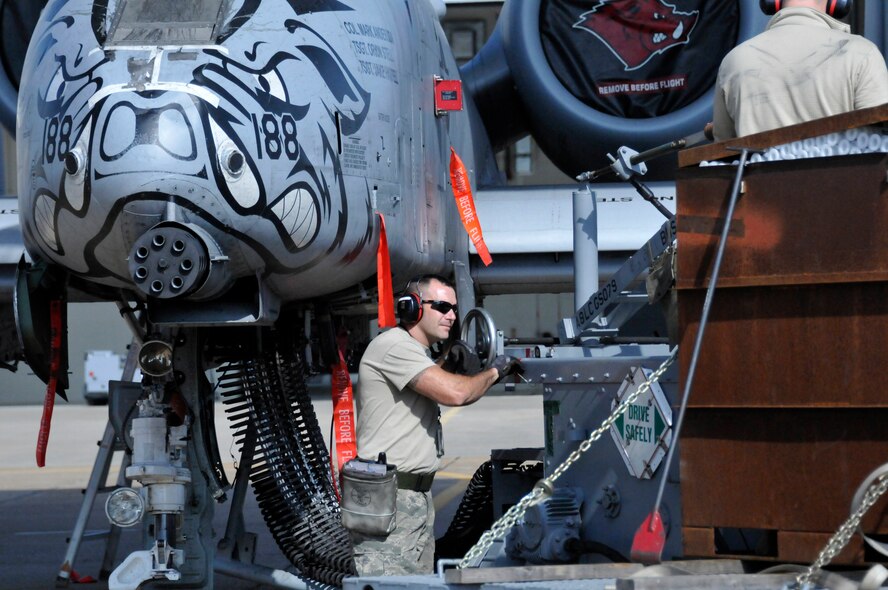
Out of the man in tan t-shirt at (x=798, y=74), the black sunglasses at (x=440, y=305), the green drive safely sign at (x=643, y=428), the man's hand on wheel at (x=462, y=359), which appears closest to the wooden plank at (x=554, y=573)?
the green drive safely sign at (x=643, y=428)

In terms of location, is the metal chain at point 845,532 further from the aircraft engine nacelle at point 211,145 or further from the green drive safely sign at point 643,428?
the aircraft engine nacelle at point 211,145

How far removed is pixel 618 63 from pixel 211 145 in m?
4.11

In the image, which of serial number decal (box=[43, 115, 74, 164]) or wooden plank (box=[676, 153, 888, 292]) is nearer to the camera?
wooden plank (box=[676, 153, 888, 292])

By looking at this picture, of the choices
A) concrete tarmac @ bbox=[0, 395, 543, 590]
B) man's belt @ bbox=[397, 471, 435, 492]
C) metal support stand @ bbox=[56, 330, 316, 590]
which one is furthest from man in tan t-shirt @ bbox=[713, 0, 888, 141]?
concrete tarmac @ bbox=[0, 395, 543, 590]

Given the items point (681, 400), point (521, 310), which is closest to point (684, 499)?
point (681, 400)

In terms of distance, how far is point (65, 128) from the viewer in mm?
5305

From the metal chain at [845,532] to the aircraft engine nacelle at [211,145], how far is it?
2694mm

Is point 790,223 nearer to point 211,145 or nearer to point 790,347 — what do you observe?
point 790,347

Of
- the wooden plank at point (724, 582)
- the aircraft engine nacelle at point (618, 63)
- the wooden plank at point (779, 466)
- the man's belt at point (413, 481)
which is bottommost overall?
the wooden plank at point (724, 582)

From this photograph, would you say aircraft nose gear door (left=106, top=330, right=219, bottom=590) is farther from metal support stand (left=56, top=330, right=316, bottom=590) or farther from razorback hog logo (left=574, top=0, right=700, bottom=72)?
razorback hog logo (left=574, top=0, right=700, bottom=72)

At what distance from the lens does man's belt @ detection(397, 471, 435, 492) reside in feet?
16.2

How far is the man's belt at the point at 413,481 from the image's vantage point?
494 cm

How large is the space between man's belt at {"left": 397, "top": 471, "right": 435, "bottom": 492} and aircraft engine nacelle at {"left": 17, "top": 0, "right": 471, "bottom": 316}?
1.05m

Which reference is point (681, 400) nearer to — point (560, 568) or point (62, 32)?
point (560, 568)
